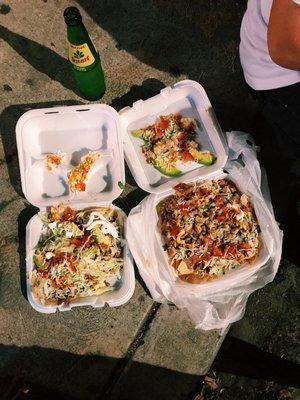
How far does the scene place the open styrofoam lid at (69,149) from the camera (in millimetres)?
3182

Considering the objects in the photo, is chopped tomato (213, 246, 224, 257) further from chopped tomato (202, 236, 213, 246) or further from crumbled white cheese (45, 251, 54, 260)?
crumbled white cheese (45, 251, 54, 260)

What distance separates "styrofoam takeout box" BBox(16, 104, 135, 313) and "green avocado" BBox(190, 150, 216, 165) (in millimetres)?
536

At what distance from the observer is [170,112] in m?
3.32

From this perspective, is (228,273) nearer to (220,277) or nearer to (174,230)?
(220,277)

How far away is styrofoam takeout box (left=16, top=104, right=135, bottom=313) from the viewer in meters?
3.14

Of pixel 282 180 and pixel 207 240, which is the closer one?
pixel 207 240

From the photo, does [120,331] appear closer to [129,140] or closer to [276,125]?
[129,140]

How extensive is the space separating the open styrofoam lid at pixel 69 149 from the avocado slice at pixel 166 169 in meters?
0.25

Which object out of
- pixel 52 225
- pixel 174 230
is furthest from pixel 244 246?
pixel 52 225

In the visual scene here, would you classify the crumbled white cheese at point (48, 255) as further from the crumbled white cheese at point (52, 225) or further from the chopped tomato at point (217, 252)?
the chopped tomato at point (217, 252)

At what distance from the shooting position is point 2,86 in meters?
3.46

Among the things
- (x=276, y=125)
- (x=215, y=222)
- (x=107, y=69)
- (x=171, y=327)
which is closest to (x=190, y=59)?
(x=107, y=69)

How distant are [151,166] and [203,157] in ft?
1.30

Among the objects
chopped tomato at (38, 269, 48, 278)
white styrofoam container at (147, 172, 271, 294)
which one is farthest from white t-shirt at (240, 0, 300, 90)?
chopped tomato at (38, 269, 48, 278)
